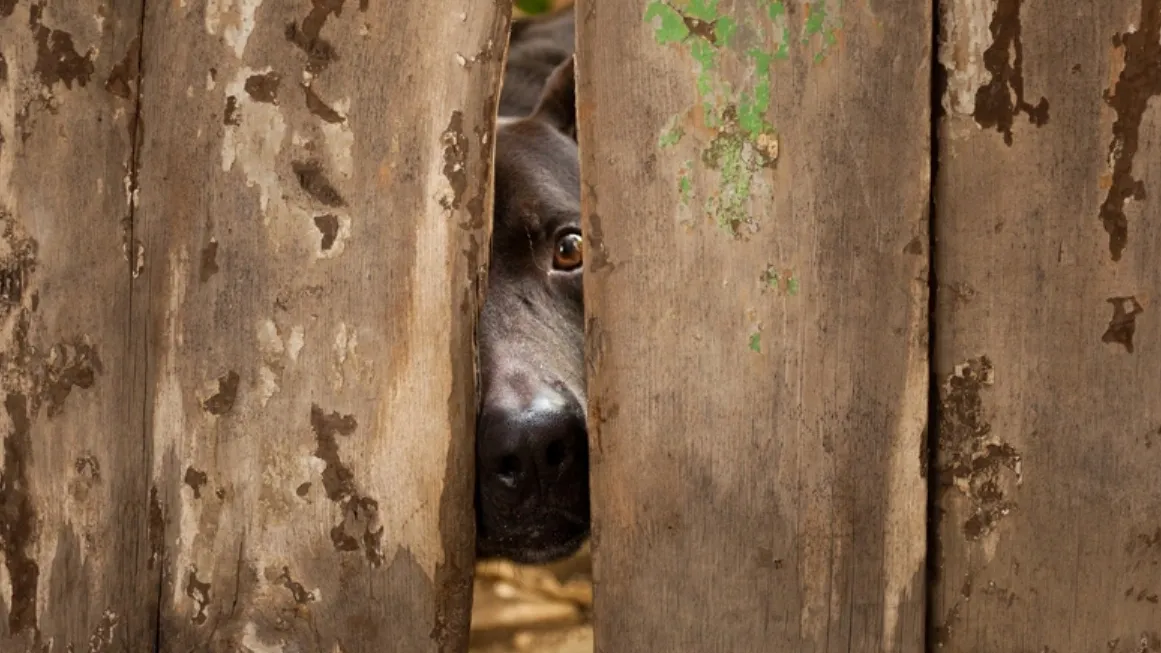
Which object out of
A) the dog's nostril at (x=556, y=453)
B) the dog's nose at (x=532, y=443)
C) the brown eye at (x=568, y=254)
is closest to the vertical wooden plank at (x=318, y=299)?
the dog's nose at (x=532, y=443)

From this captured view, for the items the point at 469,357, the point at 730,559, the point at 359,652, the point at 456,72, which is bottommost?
the point at 359,652

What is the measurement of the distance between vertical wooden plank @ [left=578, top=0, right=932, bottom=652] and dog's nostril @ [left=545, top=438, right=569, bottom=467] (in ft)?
1.28

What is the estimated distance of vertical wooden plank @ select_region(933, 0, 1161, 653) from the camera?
5.06ft

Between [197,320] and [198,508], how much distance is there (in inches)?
10.3

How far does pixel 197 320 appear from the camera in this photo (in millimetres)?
1688

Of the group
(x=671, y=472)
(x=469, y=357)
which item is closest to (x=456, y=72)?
(x=469, y=357)

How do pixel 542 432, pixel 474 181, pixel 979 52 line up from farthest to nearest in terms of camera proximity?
pixel 542 432 → pixel 474 181 → pixel 979 52

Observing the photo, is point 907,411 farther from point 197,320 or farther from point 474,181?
point 197,320

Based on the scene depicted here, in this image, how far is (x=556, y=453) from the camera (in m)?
2.03

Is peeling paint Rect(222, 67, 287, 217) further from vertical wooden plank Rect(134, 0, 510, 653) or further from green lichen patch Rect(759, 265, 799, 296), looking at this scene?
green lichen patch Rect(759, 265, 799, 296)

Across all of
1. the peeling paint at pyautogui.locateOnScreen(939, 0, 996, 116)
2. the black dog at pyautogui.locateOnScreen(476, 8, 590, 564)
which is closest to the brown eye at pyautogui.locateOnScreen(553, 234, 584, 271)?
the black dog at pyautogui.locateOnScreen(476, 8, 590, 564)

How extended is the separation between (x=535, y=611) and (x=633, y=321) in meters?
1.68

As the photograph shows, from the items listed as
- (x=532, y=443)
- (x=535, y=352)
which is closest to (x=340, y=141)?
(x=532, y=443)

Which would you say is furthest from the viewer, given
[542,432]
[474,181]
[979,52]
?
[542,432]
